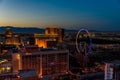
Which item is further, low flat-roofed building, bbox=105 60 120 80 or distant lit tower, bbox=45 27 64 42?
distant lit tower, bbox=45 27 64 42

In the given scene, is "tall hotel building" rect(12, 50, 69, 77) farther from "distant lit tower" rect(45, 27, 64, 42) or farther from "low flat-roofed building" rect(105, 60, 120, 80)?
"distant lit tower" rect(45, 27, 64, 42)

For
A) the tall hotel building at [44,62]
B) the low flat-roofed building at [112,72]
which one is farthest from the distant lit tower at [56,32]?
the low flat-roofed building at [112,72]

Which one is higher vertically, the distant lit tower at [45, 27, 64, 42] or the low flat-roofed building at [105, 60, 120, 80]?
the distant lit tower at [45, 27, 64, 42]

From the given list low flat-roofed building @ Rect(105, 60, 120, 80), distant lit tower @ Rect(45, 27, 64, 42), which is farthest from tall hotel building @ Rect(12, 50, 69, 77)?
distant lit tower @ Rect(45, 27, 64, 42)

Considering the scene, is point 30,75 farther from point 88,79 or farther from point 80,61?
point 80,61

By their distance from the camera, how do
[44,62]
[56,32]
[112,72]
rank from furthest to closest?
[56,32], [44,62], [112,72]

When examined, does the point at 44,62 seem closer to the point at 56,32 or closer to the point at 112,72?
the point at 112,72

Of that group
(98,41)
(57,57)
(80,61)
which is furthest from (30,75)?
(98,41)

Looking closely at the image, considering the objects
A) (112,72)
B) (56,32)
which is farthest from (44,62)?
(56,32)

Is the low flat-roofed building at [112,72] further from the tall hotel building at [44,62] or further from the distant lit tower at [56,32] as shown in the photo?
the distant lit tower at [56,32]
